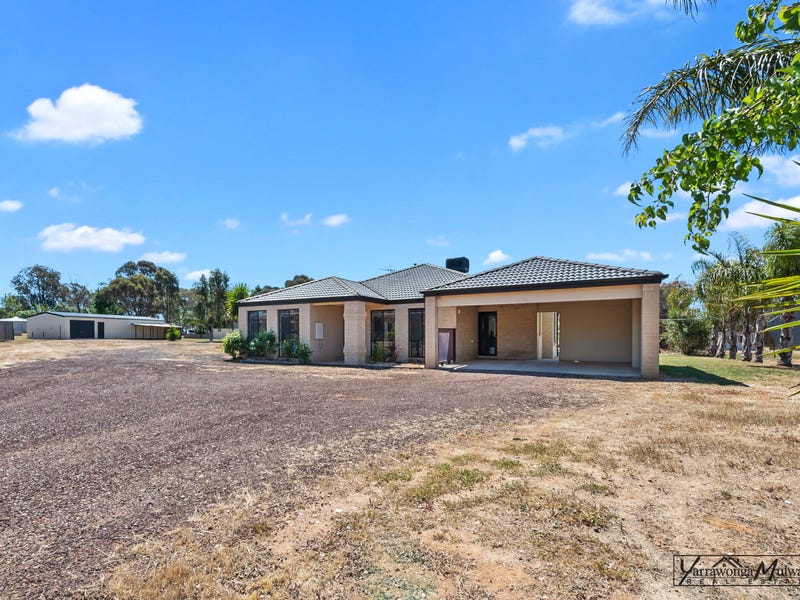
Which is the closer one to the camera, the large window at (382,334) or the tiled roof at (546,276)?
the tiled roof at (546,276)

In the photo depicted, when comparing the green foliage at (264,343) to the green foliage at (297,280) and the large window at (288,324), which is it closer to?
the large window at (288,324)

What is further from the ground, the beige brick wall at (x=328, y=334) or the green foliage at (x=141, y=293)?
the green foliage at (x=141, y=293)

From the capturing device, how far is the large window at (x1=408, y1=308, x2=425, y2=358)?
20.2 metres

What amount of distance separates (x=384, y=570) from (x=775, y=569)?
8.98 ft

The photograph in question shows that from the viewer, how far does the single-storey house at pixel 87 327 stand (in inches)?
1742

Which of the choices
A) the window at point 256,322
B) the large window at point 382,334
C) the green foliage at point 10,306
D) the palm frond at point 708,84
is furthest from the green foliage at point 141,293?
the palm frond at point 708,84

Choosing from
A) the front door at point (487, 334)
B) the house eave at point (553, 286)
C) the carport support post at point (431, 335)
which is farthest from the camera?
the front door at point (487, 334)

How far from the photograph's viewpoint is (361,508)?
13.5 ft

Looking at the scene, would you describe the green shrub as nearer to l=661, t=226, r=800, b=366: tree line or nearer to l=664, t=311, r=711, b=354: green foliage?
l=661, t=226, r=800, b=366: tree line

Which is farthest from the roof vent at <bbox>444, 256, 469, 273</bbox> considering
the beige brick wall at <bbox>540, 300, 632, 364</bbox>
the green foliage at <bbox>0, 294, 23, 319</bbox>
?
the green foliage at <bbox>0, 294, 23, 319</bbox>

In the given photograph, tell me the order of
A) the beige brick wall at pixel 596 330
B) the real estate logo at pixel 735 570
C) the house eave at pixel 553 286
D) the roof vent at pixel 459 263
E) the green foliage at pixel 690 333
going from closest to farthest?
the real estate logo at pixel 735 570, the house eave at pixel 553 286, the beige brick wall at pixel 596 330, the green foliage at pixel 690 333, the roof vent at pixel 459 263

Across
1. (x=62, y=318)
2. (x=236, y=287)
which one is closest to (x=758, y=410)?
(x=236, y=287)

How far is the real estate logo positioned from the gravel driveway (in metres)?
3.41

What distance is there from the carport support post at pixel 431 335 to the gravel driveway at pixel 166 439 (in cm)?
383
